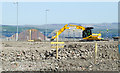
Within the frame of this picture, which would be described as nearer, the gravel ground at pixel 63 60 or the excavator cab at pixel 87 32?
the gravel ground at pixel 63 60

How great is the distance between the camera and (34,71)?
1160 cm

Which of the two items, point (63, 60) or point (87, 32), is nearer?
point (63, 60)

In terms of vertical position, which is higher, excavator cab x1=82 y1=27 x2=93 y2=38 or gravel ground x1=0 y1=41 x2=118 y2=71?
excavator cab x1=82 y1=27 x2=93 y2=38

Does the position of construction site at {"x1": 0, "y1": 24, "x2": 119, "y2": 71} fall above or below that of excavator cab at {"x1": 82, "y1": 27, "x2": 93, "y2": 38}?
below

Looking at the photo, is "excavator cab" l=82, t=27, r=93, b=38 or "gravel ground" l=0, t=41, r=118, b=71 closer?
"gravel ground" l=0, t=41, r=118, b=71

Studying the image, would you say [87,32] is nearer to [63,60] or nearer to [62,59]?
[62,59]

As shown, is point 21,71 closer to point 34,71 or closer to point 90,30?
point 34,71

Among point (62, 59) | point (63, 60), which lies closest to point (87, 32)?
point (62, 59)

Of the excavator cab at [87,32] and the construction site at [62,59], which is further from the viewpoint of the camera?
the excavator cab at [87,32]

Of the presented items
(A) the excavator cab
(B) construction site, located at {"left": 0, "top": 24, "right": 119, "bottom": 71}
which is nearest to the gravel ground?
(B) construction site, located at {"left": 0, "top": 24, "right": 119, "bottom": 71}

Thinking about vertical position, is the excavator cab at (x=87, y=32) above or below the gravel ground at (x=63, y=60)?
above

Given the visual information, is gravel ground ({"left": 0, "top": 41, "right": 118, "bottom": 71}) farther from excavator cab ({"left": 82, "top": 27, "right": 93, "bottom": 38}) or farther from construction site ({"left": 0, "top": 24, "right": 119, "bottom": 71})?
excavator cab ({"left": 82, "top": 27, "right": 93, "bottom": 38})

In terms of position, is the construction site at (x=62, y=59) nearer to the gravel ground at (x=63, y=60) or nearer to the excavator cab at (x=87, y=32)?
the gravel ground at (x=63, y=60)

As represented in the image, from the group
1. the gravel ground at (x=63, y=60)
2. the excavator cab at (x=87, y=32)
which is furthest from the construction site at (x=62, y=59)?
the excavator cab at (x=87, y=32)
